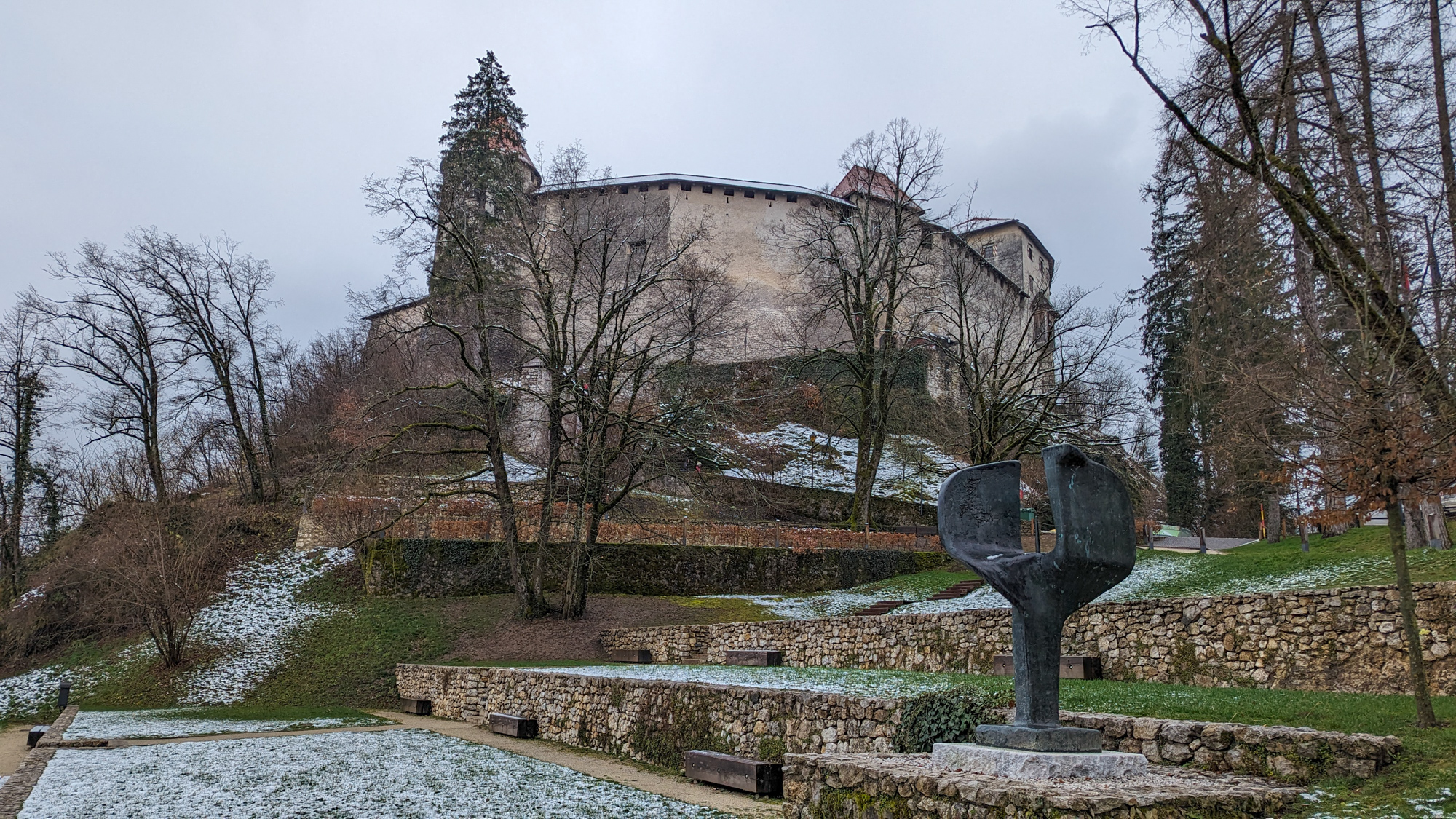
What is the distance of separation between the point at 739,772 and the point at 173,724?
32.7 ft


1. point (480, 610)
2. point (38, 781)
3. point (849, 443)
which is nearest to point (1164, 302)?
point (849, 443)

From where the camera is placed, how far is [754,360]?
43.3 meters

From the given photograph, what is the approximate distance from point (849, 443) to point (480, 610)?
20509 millimetres

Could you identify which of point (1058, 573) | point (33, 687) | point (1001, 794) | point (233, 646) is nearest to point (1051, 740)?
point (1058, 573)

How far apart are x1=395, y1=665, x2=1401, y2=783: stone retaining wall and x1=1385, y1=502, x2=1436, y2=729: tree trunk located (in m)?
1.15

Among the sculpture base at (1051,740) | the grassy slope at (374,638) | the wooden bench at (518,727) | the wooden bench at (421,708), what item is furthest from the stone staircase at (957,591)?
the sculpture base at (1051,740)

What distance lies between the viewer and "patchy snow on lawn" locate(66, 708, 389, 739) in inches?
476

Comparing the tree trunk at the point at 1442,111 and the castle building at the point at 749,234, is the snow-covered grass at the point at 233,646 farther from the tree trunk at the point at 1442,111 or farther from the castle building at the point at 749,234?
the castle building at the point at 749,234

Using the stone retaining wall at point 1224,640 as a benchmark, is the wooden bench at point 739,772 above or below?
below

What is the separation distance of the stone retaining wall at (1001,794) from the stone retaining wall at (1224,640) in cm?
467

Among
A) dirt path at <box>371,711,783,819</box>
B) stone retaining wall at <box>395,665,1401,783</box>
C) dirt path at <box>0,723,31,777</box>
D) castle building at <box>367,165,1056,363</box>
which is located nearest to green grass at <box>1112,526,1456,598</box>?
stone retaining wall at <box>395,665,1401,783</box>

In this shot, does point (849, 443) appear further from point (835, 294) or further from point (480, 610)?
→ point (480, 610)

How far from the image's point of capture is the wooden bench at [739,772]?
7852mm

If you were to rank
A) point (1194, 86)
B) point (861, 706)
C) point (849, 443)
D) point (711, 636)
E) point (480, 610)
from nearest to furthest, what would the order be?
point (861, 706), point (1194, 86), point (711, 636), point (480, 610), point (849, 443)
